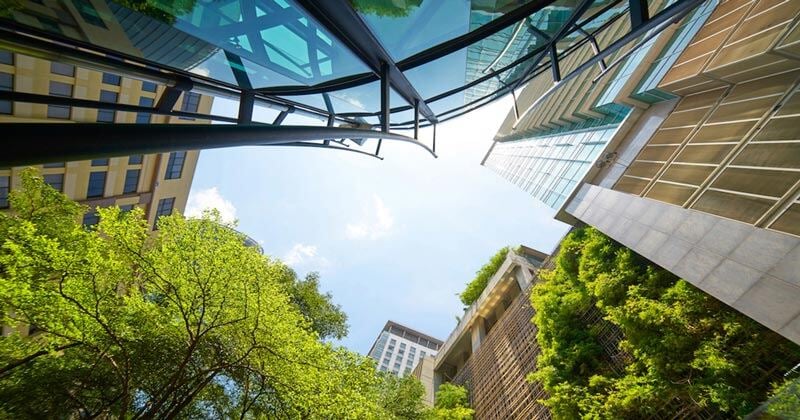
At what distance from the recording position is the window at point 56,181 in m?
18.9

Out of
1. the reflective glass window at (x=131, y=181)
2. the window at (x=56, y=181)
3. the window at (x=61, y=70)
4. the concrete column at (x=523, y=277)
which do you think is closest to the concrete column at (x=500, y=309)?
the concrete column at (x=523, y=277)

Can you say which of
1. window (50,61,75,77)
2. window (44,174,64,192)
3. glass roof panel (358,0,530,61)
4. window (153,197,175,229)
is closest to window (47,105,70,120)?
window (50,61,75,77)

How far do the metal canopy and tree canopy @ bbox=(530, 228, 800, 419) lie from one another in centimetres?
976

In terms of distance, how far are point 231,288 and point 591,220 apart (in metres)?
15.4

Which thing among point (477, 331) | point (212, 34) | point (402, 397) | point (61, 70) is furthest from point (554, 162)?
point (61, 70)

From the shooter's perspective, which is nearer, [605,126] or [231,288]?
[231,288]

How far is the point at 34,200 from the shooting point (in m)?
11.4

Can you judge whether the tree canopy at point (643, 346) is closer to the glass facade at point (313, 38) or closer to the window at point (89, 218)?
the glass facade at point (313, 38)

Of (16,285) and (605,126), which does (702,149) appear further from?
(16,285)

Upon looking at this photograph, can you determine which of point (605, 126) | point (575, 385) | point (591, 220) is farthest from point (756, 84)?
point (575, 385)

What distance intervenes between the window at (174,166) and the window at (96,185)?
5284mm

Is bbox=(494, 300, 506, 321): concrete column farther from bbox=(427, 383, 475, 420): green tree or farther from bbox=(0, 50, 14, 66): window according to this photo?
bbox=(0, 50, 14, 66): window

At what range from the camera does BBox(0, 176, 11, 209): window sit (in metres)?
17.0

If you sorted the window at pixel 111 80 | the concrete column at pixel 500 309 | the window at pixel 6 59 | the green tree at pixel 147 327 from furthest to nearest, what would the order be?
the concrete column at pixel 500 309
the window at pixel 111 80
the window at pixel 6 59
the green tree at pixel 147 327
